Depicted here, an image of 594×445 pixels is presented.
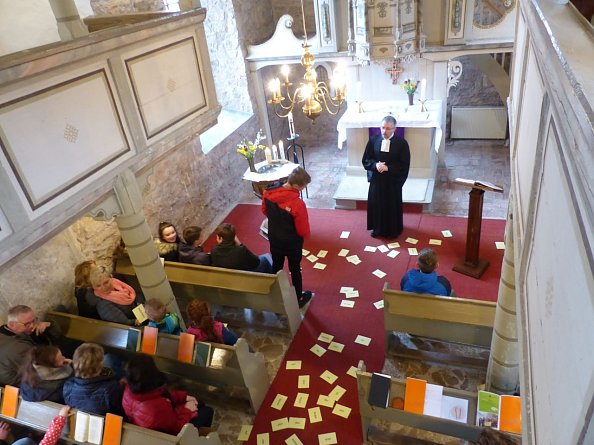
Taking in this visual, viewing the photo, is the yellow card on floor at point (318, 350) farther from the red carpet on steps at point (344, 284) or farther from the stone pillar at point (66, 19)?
the stone pillar at point (66, 19)

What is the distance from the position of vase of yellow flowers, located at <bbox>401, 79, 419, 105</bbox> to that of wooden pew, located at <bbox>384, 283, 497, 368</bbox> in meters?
4.79

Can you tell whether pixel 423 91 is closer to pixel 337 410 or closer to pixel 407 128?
pixel 407 128

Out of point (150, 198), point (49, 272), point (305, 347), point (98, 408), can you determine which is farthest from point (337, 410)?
point (150, 198)

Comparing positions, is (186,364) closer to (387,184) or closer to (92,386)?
(92,386)

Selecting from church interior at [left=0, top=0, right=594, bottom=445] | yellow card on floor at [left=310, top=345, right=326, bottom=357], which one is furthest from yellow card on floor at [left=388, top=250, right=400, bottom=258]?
yellow card on floor at [left=310, top=345, right=326, bottom=357]

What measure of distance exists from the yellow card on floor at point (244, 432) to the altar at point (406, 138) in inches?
183

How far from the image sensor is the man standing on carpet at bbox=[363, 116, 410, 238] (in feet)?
21.4

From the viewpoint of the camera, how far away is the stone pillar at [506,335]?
3533mm

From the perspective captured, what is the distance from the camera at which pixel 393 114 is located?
8148 millimetres

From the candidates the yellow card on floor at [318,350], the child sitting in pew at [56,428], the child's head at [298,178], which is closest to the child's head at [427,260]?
the child's head at [298,178]

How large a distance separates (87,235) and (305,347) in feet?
10.6

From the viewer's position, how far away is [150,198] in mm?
7031

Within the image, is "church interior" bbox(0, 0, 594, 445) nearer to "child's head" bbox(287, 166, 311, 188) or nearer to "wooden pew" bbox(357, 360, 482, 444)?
"wooden pew" bbox(357, 360, 482, 444)

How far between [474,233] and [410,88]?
337 centimetres
